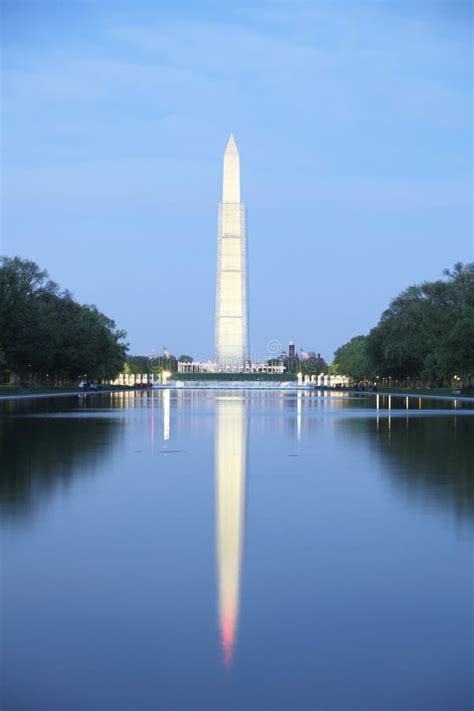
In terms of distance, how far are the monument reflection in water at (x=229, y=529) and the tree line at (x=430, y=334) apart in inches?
1958

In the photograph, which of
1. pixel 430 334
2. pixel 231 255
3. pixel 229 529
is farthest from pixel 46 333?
pixel 229 529

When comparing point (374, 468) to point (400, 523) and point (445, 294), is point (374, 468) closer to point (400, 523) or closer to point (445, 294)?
point (400, 523)

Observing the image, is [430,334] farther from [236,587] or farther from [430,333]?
[236,587]

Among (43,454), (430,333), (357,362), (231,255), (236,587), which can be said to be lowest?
(236,587)

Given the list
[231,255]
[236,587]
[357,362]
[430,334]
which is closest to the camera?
[236,587]

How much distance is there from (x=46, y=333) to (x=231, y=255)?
57206 millimetres

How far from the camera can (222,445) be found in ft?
77.2

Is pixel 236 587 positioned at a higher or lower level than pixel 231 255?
lower

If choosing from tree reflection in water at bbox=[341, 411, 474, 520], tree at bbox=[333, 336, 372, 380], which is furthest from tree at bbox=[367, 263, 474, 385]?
tree reflection in water at bbox=[341, 411, 474, 520]

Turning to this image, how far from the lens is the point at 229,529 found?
448 inches

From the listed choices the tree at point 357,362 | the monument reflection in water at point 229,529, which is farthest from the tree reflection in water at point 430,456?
the tree at point 357,362

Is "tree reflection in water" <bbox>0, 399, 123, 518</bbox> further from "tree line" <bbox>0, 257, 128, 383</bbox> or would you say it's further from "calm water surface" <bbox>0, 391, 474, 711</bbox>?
"tree line" <bbox>0, 257, 128, 383</bbox>

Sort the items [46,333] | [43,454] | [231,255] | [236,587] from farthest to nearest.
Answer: [231,255] < [46,333] < [43,454] < [236,587]

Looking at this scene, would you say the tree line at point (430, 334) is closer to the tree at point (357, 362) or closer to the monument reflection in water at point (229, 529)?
the tree at point (357, 362)
